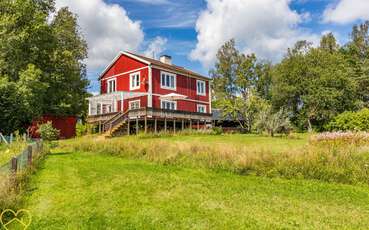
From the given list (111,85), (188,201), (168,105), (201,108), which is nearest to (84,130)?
(111,85)

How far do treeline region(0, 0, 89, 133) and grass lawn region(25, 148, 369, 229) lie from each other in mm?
15143

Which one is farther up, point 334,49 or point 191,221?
point 334,49

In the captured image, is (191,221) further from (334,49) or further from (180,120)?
(334,49)

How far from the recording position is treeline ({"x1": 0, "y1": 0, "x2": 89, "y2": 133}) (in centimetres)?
2198

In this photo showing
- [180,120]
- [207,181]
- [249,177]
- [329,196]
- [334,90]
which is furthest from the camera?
[334,90]

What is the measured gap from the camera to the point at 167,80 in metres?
29.2

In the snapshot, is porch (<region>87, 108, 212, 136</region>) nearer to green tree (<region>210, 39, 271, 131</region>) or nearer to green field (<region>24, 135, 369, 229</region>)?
green field (<region>24, 135, 369, 229</region>)

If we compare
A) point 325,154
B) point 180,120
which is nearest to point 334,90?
point 180,120

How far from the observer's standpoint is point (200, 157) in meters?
10.7

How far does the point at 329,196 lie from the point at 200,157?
4746mm

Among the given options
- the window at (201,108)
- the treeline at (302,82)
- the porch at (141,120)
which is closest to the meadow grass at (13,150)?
the porch at (141,120)

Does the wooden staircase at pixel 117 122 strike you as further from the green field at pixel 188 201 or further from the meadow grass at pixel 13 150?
the green field at pixel 188 201

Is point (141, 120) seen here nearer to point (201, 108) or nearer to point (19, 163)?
point (201, 108)

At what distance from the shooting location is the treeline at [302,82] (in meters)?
37.3
